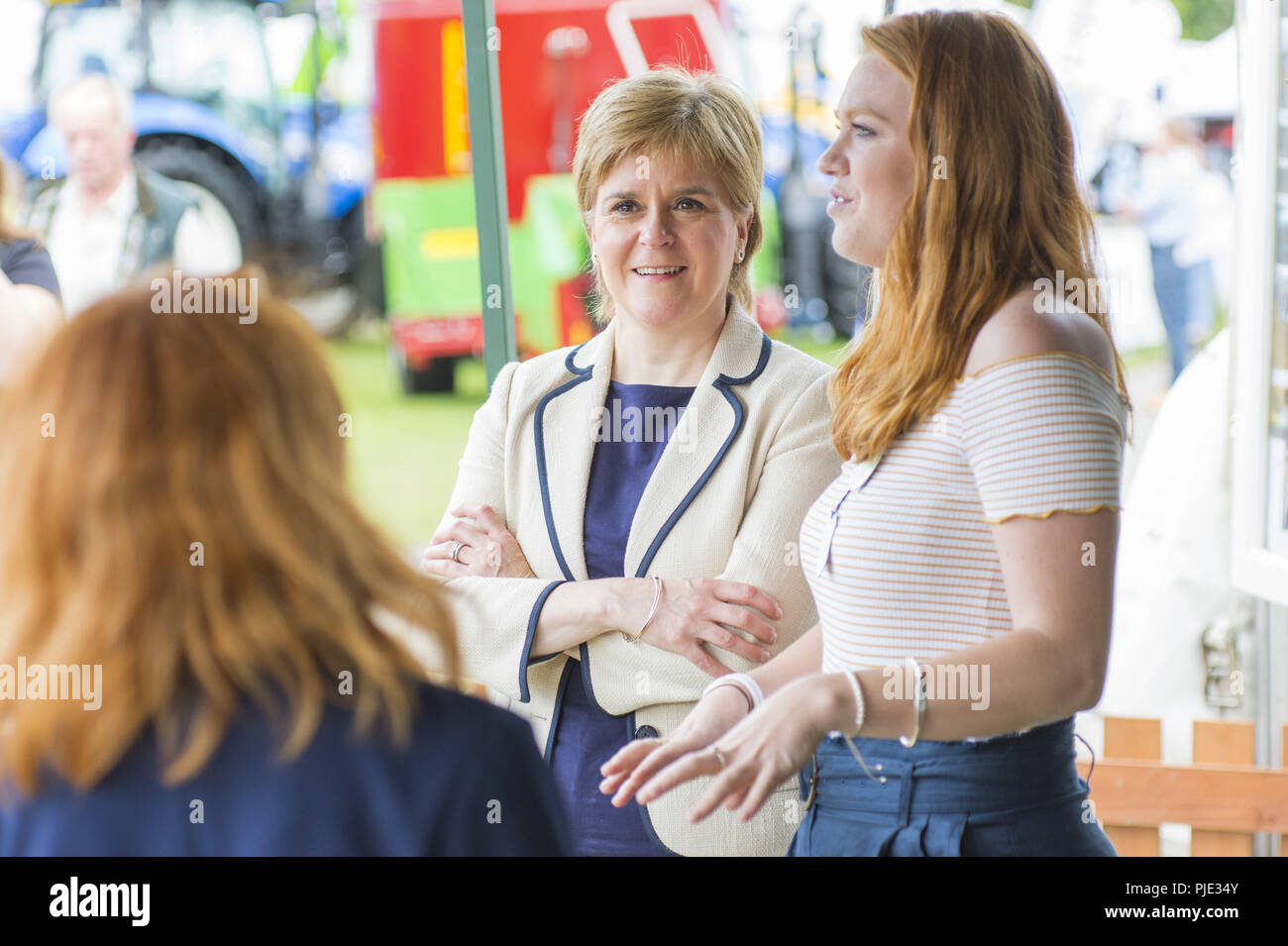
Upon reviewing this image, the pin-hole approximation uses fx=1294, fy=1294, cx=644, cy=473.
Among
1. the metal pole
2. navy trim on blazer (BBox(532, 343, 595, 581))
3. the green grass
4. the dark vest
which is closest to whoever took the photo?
navy trim on blazer (BBox(532, 343, 595, 581))

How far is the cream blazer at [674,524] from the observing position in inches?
71.9

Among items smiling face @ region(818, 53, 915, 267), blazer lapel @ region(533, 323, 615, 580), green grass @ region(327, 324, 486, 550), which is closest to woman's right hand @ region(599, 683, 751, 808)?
blazer lapel @ region(533, 323, 615, 580)

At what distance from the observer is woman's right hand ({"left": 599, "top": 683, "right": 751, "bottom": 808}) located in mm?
1329

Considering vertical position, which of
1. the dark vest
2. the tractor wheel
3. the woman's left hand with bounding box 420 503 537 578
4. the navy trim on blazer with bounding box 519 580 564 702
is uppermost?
the tractor wheel

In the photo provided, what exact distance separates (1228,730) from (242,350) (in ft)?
7.74

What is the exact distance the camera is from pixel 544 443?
6.62 feet

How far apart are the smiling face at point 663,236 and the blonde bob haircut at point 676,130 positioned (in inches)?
0.7

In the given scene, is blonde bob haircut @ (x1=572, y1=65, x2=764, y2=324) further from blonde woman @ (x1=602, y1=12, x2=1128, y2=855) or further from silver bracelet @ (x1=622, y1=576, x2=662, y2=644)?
Answer: silver bracelet @ (x1=622, y1=576, x2=662, y2=644)

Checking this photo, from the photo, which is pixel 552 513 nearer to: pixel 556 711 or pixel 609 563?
pixel 609 563

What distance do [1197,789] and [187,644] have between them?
2.36 metres

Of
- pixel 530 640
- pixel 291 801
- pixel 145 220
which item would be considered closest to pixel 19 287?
pixel 530 640
